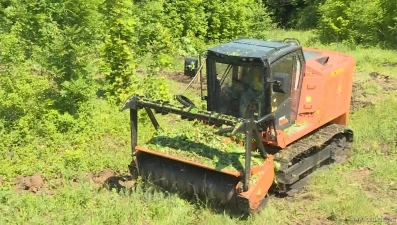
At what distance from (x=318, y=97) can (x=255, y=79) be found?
1574 mm

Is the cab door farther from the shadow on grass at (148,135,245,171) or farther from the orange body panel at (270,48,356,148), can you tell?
the shadow on grass at (148,135,245,171)

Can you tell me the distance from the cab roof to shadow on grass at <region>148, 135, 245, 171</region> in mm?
1419

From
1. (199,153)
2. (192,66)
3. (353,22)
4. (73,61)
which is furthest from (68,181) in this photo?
(353,22)

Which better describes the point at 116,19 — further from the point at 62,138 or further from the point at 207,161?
the point at 207,161

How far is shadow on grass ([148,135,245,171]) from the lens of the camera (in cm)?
757

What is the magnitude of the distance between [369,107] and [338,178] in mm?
4277

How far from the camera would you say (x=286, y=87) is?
792 centimetres

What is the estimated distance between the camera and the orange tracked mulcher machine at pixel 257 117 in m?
7.53

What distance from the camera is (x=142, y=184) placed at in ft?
27.1

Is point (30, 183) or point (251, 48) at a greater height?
point (251, 48)

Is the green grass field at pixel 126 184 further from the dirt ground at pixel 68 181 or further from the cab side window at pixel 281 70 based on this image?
the cab side window at pixel 281 70

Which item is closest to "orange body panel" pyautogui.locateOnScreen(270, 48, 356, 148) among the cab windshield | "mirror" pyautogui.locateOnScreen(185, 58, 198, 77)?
the cab windshield

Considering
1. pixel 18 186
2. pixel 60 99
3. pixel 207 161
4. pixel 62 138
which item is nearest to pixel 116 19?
pixel 60 99

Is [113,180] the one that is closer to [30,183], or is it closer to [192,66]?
[30,183]
